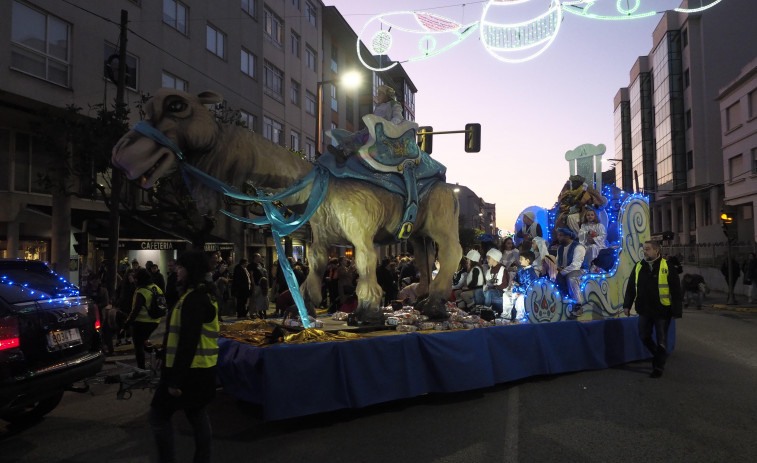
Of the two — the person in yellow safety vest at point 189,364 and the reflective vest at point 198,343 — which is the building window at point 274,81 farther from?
the reflective vest at point 198,343

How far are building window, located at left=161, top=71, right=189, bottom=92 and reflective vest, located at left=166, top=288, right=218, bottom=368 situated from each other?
16399mm

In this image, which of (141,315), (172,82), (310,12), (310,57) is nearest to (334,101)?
(310,57)

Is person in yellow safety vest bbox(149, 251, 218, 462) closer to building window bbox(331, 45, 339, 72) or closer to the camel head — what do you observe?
the camel head

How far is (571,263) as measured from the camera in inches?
326

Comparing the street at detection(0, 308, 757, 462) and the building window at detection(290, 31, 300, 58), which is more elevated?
the building window at detection(290, 31, 300, 58)

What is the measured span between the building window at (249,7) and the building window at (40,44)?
10713 mm

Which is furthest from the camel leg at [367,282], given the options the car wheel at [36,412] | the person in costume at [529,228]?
the person in costume at [529,228]

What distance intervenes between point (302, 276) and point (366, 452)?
9064mm

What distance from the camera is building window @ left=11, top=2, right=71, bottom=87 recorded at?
13156 millimetres

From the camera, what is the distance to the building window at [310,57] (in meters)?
30.9

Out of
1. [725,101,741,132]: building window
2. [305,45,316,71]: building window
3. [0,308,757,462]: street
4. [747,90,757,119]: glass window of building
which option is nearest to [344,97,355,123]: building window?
[305,45,316,71]: building window

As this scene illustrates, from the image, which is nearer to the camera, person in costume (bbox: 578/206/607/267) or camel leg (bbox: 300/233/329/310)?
camel leg (bbox: 300/233/329/310)

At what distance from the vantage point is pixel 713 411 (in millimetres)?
5438

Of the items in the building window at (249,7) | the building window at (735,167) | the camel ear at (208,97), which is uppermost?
the building window at (249,7)
